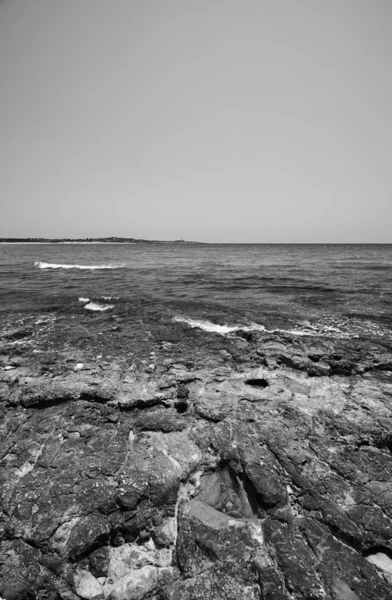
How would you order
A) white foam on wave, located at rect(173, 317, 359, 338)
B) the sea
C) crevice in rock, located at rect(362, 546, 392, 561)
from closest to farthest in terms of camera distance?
crevice in rock, located at rect(362, 546, 392, 561) → white foam on wave, located at rect(173, 317, 359, 338) → the sea

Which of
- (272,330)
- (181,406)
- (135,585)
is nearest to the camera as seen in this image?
(135,585)

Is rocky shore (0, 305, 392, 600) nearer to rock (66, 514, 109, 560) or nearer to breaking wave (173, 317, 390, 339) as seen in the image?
rock (66, 514, 109, 560)

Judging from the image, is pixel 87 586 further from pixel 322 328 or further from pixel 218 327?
pixel 322 328

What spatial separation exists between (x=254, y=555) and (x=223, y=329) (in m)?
6.69

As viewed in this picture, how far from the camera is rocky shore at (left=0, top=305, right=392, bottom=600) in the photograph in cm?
268

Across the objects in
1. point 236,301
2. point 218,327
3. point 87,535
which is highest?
point 236,301

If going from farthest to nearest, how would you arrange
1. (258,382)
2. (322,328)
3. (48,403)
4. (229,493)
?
→ 1. (322,328)
2. (258,382)
3. (48,403)
4. (229,493)

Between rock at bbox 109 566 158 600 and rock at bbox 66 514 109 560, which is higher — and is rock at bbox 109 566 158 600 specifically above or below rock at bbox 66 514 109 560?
below

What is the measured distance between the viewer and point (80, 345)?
25.7 ft

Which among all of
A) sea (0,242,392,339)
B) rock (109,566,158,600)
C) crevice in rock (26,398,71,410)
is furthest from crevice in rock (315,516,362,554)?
sea (0,242,392,339)

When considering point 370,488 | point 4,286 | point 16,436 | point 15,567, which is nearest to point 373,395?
point 370,488

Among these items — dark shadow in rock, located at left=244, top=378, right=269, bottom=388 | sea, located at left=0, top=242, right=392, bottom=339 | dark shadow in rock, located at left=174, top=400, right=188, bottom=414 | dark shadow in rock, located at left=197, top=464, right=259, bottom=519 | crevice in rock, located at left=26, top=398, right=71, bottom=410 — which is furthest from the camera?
sea, located at left=0, top=242, right=392, bottom=339

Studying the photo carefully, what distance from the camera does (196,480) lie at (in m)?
3.62

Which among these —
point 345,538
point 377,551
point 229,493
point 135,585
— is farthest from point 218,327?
point 135,585
